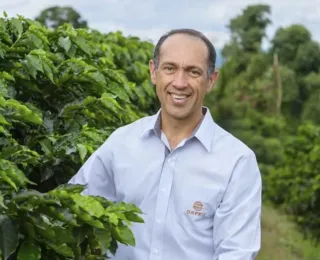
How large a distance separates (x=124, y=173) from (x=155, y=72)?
379mm

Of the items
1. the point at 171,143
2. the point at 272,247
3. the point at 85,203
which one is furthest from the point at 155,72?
the point at 272,247

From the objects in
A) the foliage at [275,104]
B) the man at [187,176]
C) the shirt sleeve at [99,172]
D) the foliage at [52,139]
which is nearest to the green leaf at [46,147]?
the foliage at [52,139]

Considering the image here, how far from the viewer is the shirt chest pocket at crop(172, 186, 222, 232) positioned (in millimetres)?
2986

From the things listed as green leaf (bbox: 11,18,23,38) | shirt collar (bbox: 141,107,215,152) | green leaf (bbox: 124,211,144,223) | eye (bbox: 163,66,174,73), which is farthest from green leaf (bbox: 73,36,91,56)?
green leaf (bbox: 124,211,144,223)

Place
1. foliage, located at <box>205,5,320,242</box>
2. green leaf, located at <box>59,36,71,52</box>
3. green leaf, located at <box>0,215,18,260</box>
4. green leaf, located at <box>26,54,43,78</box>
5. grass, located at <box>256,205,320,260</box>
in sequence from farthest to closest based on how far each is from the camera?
foliage, located at <box>205,5,320,242</box>, grass, located at <box>256,205,320,260</box>, green leaf, located at <box>59,36,71,52</box>, green leaf, located at <box>26,54,43,78</box>, green leaf, located at <box>0,215,18,260</box>

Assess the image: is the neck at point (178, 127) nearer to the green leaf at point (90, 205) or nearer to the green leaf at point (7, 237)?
the green leaf at point (90, 205)

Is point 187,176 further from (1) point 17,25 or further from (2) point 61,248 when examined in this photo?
(1) point 17,25

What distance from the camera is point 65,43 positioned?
4.22 meters

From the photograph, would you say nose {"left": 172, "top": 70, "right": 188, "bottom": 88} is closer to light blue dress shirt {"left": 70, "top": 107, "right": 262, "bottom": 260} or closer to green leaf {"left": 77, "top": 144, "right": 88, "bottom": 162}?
light blue dress shirt {"left": 70, "top": 107, "right": 262, "bottom": 260}

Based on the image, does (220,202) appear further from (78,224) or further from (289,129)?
(289,129)

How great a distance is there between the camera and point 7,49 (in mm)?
3879

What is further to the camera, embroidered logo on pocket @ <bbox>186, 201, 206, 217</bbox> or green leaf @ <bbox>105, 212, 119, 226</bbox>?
embroidered logo on pocket @ <bbox>186, 201, 206, 217</bbox>

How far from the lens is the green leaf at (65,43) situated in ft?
13.7

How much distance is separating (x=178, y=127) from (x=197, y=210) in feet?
1.04
